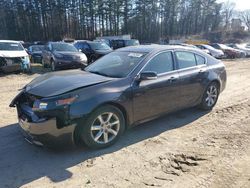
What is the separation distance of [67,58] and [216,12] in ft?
264

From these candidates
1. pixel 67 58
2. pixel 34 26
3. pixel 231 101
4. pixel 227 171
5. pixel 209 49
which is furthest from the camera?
pixel 34 26

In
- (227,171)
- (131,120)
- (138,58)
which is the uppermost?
(138,58)

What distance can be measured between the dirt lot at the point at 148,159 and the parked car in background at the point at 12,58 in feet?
24.6

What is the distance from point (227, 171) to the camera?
143 inches

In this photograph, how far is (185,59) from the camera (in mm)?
5711

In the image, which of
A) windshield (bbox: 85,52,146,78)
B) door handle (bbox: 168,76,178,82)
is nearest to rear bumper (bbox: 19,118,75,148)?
windshield (bbox: 85,52,146,78)

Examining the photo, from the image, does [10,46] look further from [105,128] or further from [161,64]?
[105,128]

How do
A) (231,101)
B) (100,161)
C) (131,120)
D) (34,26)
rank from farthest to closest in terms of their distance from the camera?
(34,26)
(231,101)
(131,120)
(100,161)

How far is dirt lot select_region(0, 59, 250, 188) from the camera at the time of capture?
3.43m

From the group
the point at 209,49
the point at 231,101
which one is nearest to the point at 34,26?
the point at 209,49

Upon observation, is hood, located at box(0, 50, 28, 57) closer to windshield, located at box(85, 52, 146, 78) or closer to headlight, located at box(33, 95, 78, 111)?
windshield, located at box(85, 52, 146, 78)

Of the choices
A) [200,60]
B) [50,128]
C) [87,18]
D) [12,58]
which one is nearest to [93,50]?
[12,58]

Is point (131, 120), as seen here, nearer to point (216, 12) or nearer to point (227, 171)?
point (227, 171)

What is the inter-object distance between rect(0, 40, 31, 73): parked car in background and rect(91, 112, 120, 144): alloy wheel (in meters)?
9.51
